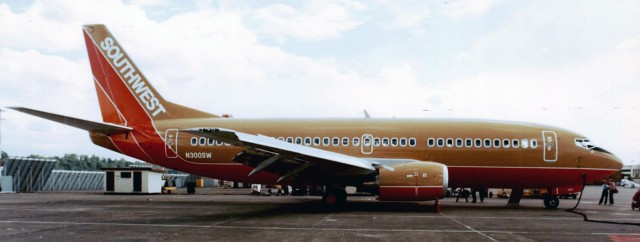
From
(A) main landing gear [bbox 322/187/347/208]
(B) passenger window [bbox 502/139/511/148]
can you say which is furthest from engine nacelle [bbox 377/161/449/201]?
(B) passenger window [bbox 502/139/511/148]

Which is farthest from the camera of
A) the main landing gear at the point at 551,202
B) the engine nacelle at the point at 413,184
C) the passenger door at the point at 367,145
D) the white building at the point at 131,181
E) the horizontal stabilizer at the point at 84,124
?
the white building at the point at 131,181

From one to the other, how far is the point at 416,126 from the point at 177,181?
185ft

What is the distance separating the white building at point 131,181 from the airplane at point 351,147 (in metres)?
15.7

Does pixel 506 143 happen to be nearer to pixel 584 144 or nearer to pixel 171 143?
pixel 584 144

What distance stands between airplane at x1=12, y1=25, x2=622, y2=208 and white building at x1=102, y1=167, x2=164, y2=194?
1571 centimetres

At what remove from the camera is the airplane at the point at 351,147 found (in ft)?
60.4

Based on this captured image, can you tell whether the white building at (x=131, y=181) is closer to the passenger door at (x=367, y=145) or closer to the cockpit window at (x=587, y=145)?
the passenger door at (x=367, y=145)

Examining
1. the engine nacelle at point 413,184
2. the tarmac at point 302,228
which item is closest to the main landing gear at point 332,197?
the engine nacelle at point 413,184

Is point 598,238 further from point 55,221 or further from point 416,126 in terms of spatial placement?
point 55,221

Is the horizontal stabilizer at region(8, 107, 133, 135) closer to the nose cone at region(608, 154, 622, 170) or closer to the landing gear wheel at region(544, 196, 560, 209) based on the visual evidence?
the landing gear wheel at region(544, 196, 560, 209)

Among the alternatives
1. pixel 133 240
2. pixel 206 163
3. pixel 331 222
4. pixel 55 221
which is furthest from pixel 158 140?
pixel 133 240

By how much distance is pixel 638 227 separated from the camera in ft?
45.2

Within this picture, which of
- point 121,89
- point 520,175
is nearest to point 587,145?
point 520,175

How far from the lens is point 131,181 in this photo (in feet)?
127
